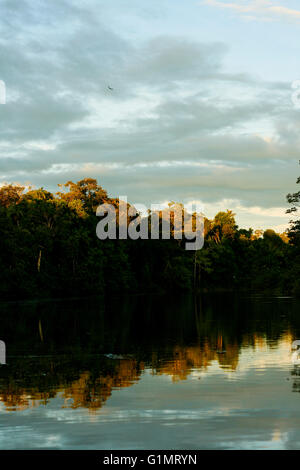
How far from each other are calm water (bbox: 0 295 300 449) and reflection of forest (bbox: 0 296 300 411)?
0.15 ft

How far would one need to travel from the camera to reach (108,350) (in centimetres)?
2583

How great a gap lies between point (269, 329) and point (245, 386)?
17184mm

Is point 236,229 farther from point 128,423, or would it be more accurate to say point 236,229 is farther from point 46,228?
point 128,423

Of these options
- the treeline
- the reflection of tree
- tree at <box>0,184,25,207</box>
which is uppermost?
tree at <box>0,184,25,207</box>

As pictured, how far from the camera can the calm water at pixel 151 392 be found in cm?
1177

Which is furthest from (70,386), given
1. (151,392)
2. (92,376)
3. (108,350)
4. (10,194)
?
(10,194)

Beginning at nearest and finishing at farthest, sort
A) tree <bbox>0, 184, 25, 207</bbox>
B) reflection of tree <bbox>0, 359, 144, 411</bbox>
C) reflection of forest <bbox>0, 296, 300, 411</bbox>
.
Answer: reflection of tree <bbox>0, 359, 144, 411</bbox> → reflection of forest <bbox>0, 296, 300, 411</bbox> → tree <bbox>0, 184, 25, 207</bbox>

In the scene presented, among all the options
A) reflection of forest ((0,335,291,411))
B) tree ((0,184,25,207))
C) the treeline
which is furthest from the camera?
tree ((0,184,25,207))

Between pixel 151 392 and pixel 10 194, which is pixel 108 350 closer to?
pixel 151 392

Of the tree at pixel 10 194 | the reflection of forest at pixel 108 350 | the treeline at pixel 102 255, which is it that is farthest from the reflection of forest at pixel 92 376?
the tree at pixel 10 194

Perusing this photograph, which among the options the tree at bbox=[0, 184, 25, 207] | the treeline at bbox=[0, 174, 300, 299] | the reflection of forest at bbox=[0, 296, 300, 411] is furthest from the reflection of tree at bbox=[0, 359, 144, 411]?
the tree at bbox=[0, 184, 25, 207]

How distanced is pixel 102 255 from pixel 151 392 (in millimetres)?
82704

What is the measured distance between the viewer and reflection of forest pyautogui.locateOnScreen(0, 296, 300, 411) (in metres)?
17.0

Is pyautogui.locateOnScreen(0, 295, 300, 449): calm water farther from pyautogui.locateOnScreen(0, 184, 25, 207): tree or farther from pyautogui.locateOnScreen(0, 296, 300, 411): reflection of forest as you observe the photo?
pyautogui.locateOnScreen(0, 184, 25, 207): tree
